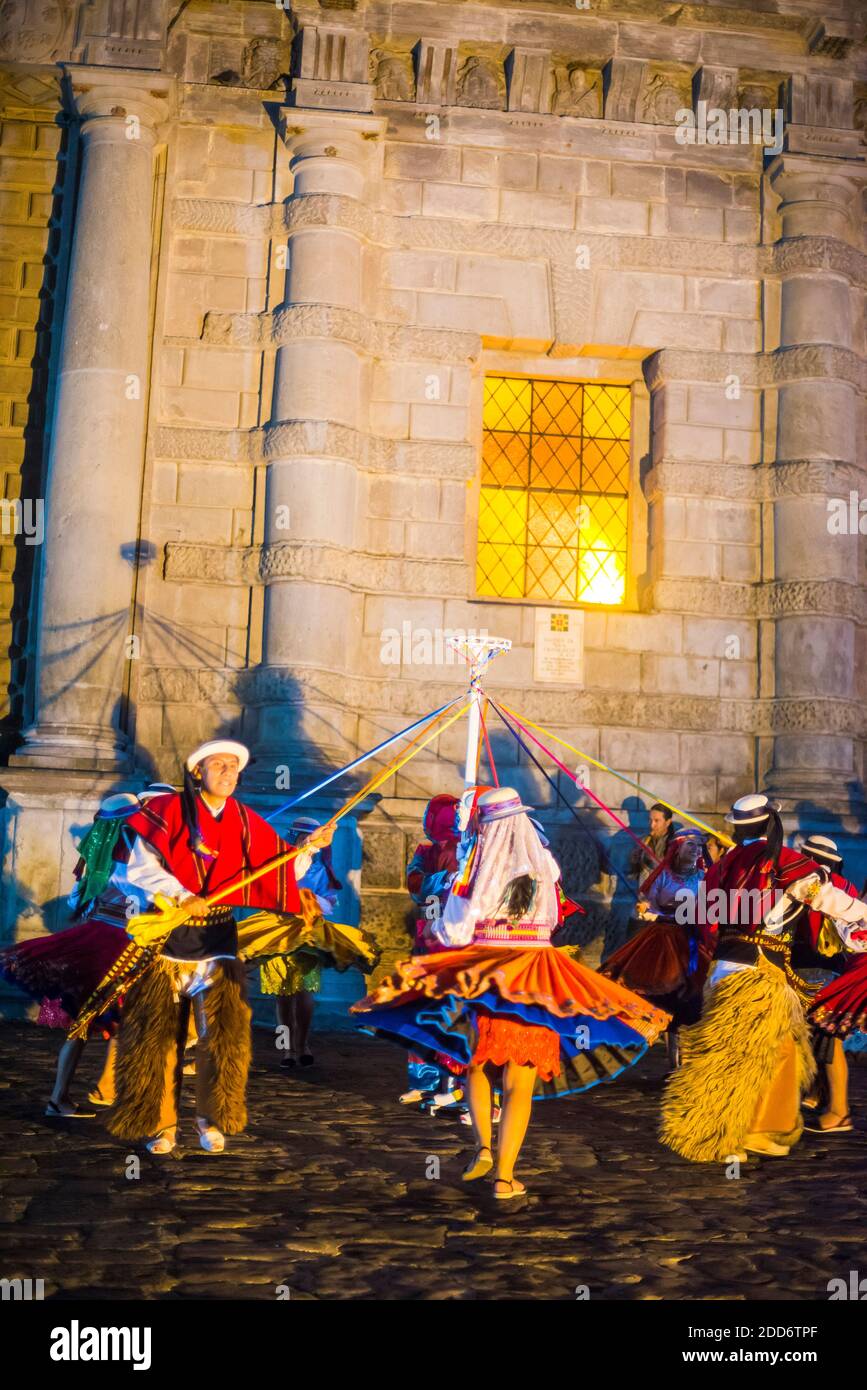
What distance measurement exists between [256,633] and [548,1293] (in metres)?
9.31

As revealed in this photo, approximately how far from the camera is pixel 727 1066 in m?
7.52

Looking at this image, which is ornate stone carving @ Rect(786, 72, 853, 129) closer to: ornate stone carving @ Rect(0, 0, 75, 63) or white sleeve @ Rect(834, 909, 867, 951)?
ornate stone carving @ Rect(0, 0, 75, 63)

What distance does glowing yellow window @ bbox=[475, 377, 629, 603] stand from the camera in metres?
14.6

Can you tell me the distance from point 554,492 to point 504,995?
883cm

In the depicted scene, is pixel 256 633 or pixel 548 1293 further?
pixel 256 633

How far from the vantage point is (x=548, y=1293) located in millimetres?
5078

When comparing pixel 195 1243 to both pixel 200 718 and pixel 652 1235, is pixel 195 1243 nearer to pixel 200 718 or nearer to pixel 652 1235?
pixel 652 1235

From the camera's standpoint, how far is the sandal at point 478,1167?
6.88 metres

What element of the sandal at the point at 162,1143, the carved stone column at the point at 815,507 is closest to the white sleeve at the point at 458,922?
the sandal at the point at 162,1143

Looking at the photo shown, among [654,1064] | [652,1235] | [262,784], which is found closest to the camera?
[652,1235]

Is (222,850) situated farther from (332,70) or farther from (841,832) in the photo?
(332,70)

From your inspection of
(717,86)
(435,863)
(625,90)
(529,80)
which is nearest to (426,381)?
(529,80)

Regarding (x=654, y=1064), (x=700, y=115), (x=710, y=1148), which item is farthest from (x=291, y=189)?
(x=710, y=1148)

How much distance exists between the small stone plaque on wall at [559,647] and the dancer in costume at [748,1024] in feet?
19.1
